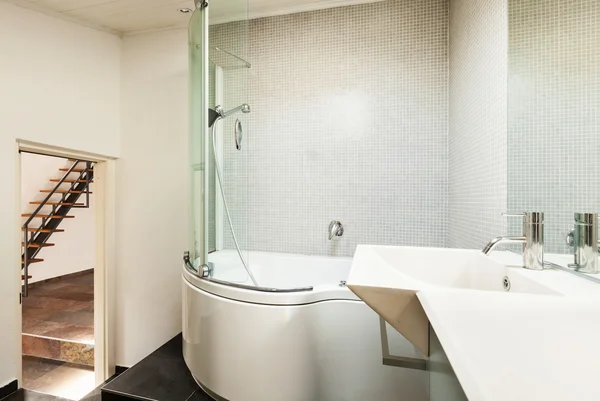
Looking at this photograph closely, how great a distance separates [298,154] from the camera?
2521mm

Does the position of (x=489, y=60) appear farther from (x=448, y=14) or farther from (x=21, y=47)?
(x=21, y=47)

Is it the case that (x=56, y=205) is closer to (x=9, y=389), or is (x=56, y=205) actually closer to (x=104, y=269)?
(x=104, y=269)

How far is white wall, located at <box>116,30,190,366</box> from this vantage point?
2566mm

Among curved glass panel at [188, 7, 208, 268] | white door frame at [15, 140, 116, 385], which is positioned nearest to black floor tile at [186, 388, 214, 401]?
curved glass panel at [188, 7, 208, 268]

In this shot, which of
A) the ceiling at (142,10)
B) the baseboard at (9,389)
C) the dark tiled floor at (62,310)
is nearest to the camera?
the baseboard at (9,389)

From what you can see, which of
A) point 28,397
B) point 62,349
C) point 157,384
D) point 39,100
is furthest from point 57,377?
point 39,100

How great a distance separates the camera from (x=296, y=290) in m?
1.53

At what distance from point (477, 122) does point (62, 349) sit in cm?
368

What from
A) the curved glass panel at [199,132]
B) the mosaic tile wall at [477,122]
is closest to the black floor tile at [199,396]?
the curved glass panel at [199,132]

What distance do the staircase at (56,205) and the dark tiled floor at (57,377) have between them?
1.82 m

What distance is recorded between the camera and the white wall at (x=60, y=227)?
13.7ft

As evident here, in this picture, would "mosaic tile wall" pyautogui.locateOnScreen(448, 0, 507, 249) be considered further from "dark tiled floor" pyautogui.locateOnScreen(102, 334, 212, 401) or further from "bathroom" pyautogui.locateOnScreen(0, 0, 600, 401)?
"dark tiled floor" pyautogui.locateOnScreen(102, 334, 212, 401)

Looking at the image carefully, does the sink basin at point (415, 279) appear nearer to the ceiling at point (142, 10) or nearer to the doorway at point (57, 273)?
the ceiling at point (142, 10)

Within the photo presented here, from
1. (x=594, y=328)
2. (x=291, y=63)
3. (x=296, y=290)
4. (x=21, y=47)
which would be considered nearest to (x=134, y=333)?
(x=296, y=290)
